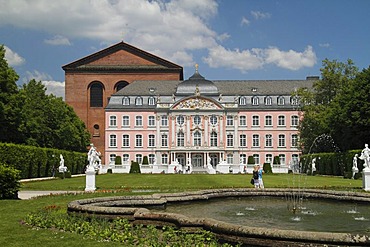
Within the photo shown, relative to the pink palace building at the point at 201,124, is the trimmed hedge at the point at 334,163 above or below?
below

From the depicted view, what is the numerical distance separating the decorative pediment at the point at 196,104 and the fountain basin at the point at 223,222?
50.1 m

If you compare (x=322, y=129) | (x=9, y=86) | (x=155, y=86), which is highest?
(x=155, y=86)

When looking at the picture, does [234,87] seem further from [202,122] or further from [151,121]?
[151,121]

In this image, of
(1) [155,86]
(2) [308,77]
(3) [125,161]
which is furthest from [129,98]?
(2) [308,77]

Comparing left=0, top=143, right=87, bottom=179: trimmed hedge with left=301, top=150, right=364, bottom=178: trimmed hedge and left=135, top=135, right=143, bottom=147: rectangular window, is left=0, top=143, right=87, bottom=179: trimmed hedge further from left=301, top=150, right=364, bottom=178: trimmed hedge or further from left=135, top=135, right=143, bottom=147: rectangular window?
left=301, top=150, right=364, bottom=178: trimmed hedge

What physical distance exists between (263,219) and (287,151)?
58.7 m

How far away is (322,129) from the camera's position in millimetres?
51094

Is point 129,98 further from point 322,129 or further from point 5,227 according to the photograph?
point 5,227

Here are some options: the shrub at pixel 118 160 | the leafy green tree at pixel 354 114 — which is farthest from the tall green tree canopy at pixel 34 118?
the leafy green tree at pixel 354 114

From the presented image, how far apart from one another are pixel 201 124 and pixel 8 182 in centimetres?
5094

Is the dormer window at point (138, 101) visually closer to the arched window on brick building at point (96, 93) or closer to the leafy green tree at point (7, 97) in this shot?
the arched window on brick building at point (96, 93)

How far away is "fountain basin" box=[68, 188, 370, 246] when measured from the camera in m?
7.46

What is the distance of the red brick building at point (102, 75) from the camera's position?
2943 inches

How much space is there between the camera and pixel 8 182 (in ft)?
58.5
